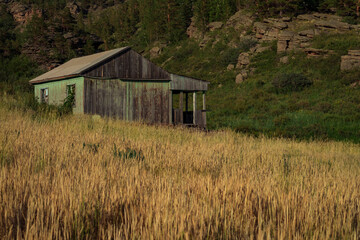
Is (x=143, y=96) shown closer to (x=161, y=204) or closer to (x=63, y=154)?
(x=63, y=154)

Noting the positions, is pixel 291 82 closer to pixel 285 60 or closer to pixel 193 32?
pixel 285 60

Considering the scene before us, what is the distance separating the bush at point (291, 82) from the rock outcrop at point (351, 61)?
374cm

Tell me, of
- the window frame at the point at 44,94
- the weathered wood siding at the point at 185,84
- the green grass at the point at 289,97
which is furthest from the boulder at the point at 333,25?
the window frame at the point at 44,94

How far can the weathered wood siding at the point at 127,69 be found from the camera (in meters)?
20.3

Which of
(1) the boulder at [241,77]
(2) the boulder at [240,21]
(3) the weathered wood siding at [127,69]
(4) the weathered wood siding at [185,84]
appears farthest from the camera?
(2) the boulder at [240,21]

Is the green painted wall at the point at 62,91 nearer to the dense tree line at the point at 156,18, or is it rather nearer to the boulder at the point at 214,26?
the dense tree line at the point at 156,18

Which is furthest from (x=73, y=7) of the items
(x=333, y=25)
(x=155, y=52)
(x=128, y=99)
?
(x=128, y=99)

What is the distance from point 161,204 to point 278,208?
3.48 ft

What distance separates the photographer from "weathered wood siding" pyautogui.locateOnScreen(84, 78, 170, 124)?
65.1 ft

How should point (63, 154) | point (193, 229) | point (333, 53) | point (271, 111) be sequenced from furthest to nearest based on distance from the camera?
point (333, 53), point (271, 111), point (63, 154), point (193, 229)

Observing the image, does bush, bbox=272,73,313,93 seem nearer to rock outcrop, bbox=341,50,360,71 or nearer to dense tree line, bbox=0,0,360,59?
rock outcrop, bbox=341,50,360,71

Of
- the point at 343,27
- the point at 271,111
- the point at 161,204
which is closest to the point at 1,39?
the point at 271,111

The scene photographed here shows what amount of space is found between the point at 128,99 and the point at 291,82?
19.2 meters

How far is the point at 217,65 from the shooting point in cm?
4838
